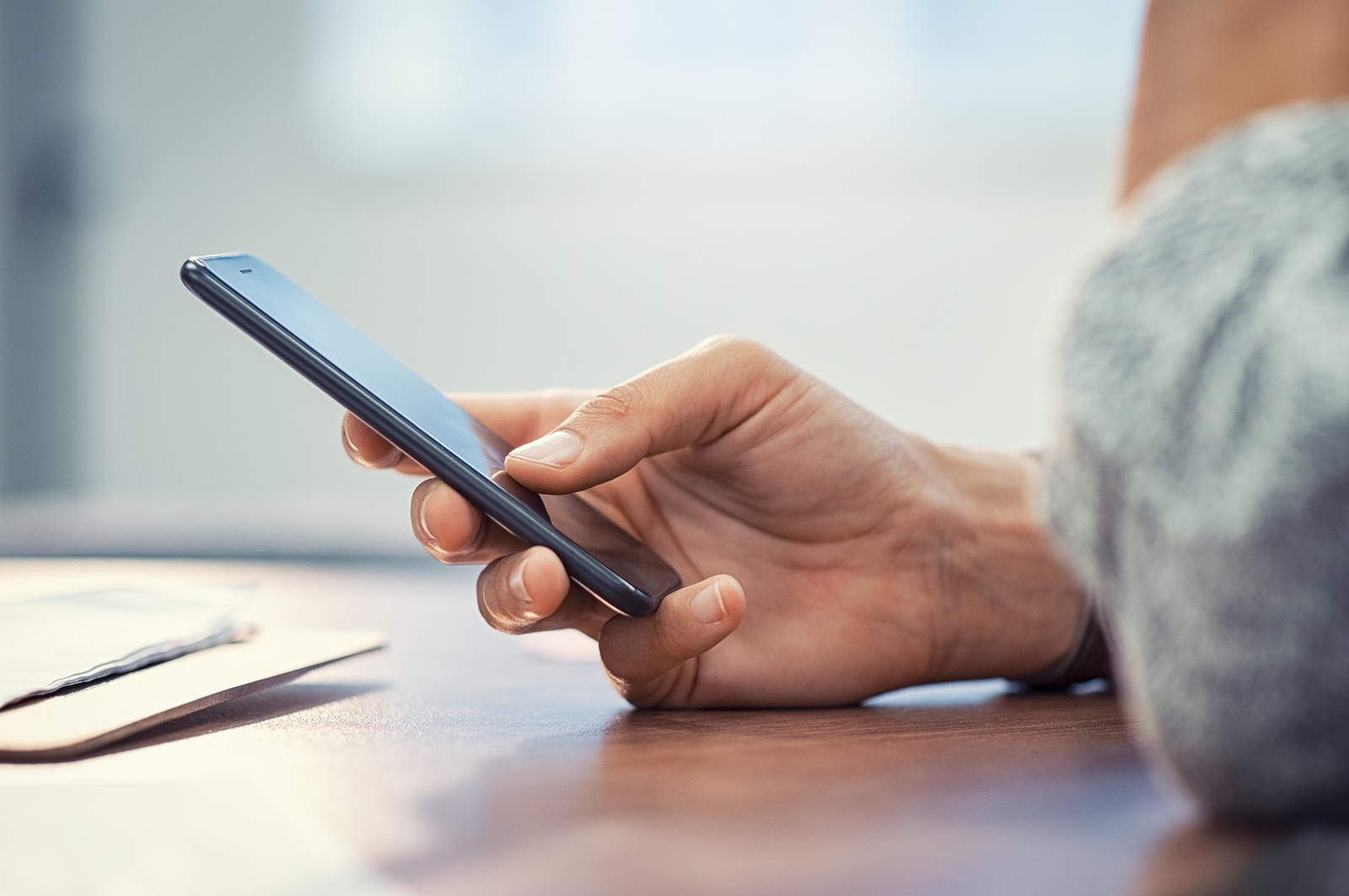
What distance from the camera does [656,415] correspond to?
2.02 feet

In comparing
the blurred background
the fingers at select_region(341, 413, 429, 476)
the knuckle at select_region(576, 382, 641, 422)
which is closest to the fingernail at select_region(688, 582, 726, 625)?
the knuckle at select_region(576, 382, 641, 422)

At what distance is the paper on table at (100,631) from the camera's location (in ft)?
1.73

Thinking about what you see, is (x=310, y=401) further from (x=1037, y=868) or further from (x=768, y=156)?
(x=1037, y=868)

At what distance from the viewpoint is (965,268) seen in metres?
2.65

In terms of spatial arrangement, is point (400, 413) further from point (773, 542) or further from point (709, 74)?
point (709, 74)

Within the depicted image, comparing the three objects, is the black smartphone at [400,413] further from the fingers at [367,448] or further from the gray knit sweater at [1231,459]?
the gray knit sweater at [1231,459]

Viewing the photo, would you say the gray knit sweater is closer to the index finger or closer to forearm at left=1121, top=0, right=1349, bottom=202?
forearm at left=1121, top=0, right=1349, bottom=202

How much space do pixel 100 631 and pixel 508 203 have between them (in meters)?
Result: 2.24

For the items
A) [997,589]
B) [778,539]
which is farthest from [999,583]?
[778,539]

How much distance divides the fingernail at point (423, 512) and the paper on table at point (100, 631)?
15 centimetres

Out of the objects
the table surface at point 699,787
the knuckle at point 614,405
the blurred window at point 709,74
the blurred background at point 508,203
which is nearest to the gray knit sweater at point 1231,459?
the table surface at point 699,787


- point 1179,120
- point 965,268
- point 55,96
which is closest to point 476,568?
point 965,268

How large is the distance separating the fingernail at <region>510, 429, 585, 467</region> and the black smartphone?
2cm

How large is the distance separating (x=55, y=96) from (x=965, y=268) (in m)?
2.40
